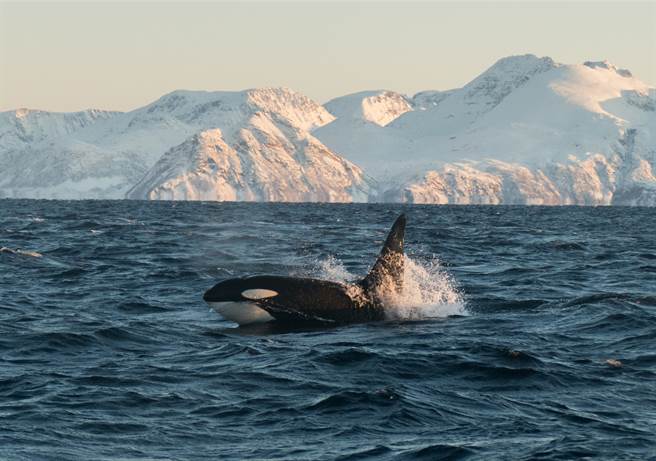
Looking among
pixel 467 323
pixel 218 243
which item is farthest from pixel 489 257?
pixel 467 323

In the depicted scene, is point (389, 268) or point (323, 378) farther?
point (389, 268)

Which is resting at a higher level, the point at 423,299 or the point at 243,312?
the point at 243,312

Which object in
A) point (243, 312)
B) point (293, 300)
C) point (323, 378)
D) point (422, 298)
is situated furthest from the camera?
point (422, 298)

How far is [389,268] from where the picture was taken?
2433cm

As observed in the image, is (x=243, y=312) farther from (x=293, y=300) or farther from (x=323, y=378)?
(x=323, y=378)

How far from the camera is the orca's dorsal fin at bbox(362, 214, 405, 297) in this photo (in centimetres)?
2394

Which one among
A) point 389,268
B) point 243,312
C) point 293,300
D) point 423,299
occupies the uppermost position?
point 389,268

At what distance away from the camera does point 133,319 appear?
2384cm

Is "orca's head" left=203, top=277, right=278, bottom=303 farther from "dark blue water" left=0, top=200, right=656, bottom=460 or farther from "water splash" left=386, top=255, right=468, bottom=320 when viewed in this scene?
"water splash" left=386, top=255, right=468, bottom=320

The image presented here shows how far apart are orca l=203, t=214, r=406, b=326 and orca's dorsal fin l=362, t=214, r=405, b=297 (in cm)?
4

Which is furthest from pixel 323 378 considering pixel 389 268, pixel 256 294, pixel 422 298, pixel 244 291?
pixel 422 298

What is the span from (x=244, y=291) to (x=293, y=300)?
3.38 ft

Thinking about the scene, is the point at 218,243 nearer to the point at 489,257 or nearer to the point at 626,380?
the point at 489,257

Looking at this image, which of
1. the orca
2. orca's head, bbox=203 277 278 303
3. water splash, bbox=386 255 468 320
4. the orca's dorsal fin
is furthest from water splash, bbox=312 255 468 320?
orca's head, bbox=203 277 278 303
